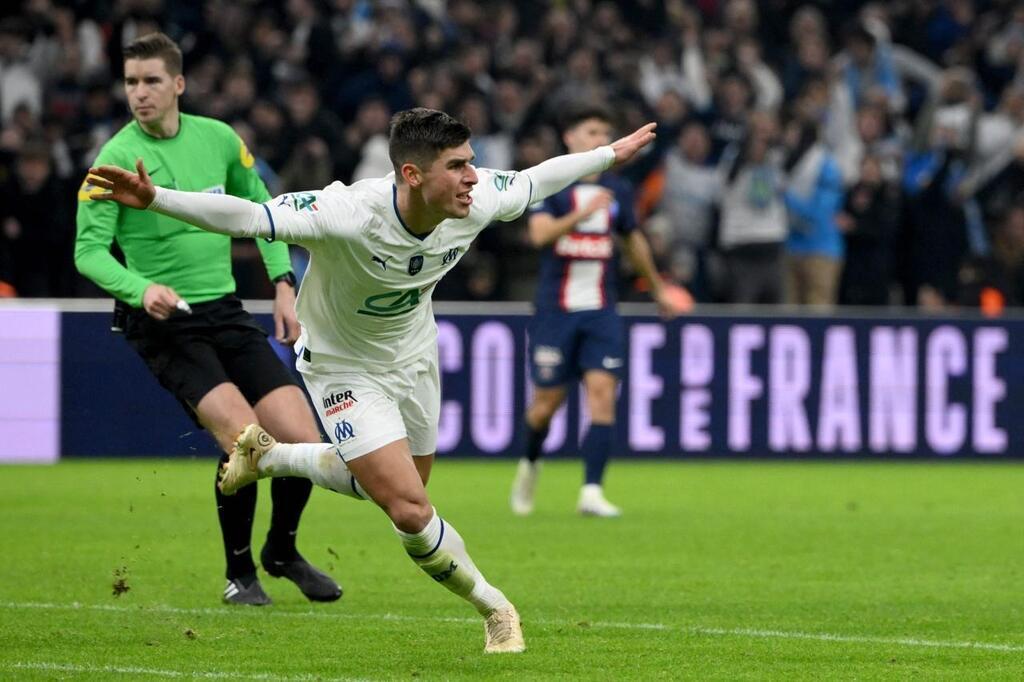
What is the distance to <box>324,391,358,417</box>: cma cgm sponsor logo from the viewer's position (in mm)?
6895

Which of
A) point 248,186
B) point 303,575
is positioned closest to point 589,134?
point 248,186

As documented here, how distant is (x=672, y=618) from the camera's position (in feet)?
25.3

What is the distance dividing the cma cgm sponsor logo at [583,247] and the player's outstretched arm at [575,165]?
4589 mm

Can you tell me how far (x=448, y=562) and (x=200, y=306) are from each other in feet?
6.69

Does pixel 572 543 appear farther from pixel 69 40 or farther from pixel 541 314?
pixel 69 40

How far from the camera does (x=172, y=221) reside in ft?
26.6

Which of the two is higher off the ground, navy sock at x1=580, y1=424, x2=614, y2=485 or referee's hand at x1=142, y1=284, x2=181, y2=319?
referee's hand at x1=142, y1=284, x2=181, y2=319

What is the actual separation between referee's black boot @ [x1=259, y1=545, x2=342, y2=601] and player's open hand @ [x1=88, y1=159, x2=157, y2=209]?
2406 mm

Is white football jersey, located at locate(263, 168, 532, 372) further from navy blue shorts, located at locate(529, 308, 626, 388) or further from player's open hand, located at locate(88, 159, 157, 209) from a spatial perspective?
navy blue shorts, located at locate(529, 308, 626, 388)

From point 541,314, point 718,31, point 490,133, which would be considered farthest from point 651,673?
point 718,31

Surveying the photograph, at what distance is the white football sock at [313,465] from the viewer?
708 centimetres

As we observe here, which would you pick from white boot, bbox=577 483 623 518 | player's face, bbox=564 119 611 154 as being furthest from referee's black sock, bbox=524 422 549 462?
player's face, bbox=564 119 611 154

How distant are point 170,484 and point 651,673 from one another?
857 centimetres

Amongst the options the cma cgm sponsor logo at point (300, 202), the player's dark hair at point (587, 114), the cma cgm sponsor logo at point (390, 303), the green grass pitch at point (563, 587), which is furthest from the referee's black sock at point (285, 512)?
the player's dark hair at point (587, 114)
